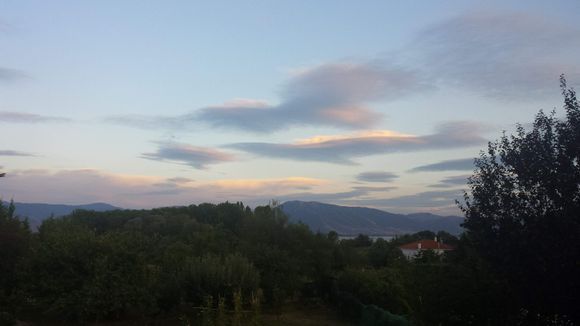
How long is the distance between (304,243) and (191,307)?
38.9 ft

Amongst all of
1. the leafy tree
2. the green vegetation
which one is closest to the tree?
the green vegetation

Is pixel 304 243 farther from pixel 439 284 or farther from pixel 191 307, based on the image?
pixel 439 284

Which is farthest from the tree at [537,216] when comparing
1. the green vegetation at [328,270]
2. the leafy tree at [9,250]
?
the leafy tree at [9,250]

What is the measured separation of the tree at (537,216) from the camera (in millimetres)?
8719

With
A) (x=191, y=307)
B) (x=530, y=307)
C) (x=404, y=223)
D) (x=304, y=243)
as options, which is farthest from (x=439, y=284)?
(x=404, y=223)

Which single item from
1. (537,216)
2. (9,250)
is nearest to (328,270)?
(9,250)

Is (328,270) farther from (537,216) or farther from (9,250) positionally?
(537,216)

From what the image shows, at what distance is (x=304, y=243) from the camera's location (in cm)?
3181

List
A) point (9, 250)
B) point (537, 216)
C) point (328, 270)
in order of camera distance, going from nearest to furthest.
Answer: point (537, 216) < point (9, 250) < point (328, 270)

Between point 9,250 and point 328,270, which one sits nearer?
point 9,250

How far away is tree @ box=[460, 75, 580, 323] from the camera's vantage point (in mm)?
8719

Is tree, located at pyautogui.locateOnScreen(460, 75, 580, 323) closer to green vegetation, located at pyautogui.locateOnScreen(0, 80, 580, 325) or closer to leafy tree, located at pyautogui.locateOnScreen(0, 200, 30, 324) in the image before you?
green vegetation, located at pyautogui.locateOnScreen(0, 80, 580, 325)

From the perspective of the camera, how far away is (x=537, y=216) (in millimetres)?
9094

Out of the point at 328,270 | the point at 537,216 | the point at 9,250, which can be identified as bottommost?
the point at 328,270
